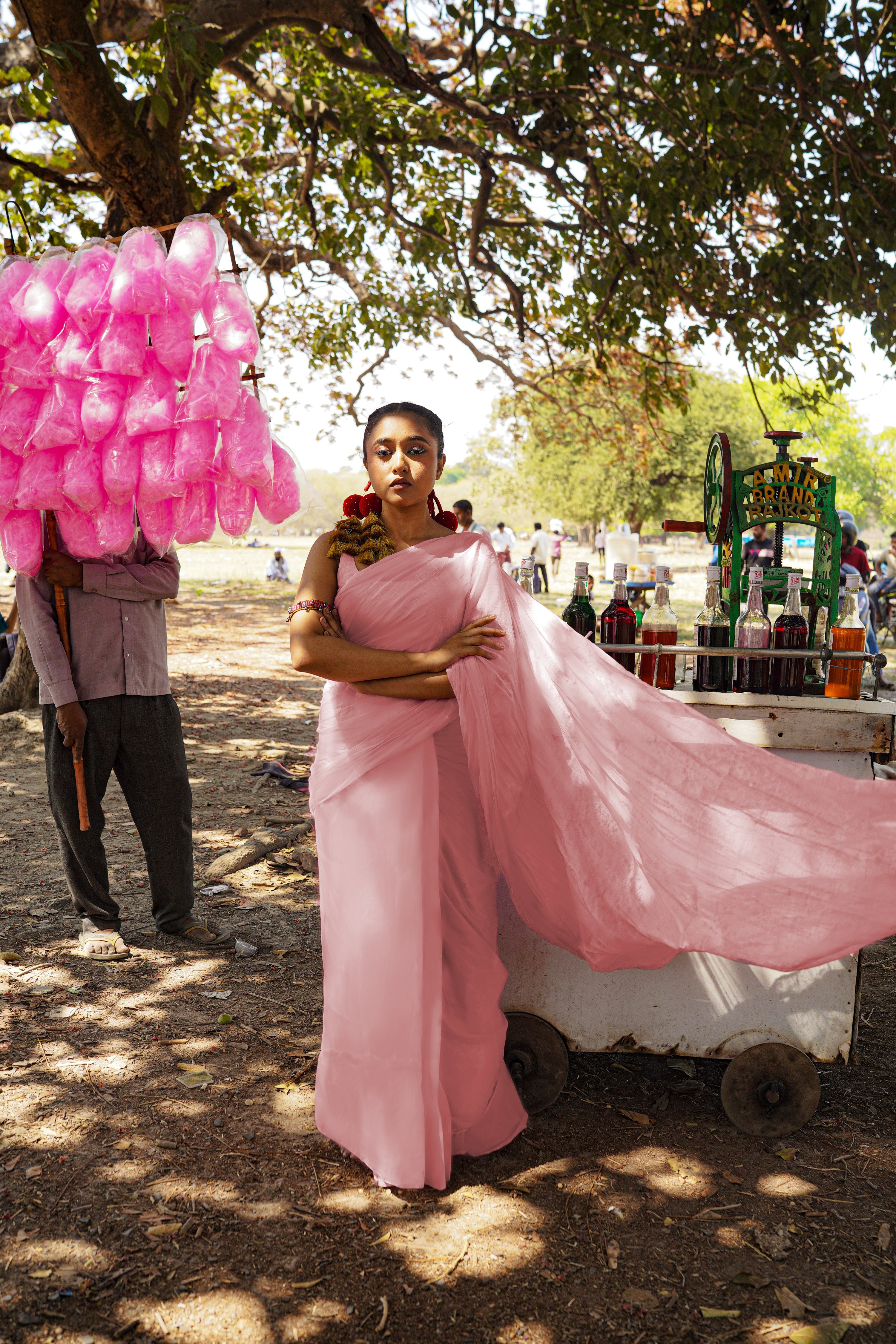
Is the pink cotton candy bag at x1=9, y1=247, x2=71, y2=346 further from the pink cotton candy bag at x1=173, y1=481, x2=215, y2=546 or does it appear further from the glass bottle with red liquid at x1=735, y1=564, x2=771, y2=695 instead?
the glass bottle with red liquid at x1=735, y1=564, x2=771, y2=695

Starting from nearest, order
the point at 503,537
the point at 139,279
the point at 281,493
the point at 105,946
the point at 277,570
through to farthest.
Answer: the point at 139,279
the point at 281,493
the point at 105,946
the point at 503,537
the point at 277,570

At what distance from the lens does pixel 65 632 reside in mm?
3777

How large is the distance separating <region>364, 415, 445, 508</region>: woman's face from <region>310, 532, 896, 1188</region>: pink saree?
0.49 feet

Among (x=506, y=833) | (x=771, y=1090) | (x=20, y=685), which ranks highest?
(x=506, y=833)

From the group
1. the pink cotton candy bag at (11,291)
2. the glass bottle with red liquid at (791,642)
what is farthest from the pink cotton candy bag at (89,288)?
the glass bottle with red liquid at (791,642)

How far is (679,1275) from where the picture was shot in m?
2.22

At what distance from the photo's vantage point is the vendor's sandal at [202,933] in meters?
4.07

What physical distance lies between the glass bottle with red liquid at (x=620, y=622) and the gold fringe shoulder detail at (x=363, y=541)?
745mm

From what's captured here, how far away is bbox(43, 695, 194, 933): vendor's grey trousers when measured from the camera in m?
3.84

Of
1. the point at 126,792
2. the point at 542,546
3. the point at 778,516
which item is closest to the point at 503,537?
the point at 542,546

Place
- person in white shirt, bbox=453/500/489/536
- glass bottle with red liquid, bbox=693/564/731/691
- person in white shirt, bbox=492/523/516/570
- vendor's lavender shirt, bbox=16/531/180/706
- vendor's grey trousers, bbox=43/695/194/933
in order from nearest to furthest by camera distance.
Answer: glass bottle with red liquid, bbox=693/564/731/691
vendor's lavender shirt, bbox=16/531/180/706
vendor's grey trousers, bbox=43/695/194/933
person in white shirt, bbox=453/500/489/536
person in white shirt, bbox=492/523/516/570

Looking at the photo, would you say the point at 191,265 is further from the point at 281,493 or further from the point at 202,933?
the point at 202,933

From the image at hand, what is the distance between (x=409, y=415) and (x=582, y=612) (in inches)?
33.0

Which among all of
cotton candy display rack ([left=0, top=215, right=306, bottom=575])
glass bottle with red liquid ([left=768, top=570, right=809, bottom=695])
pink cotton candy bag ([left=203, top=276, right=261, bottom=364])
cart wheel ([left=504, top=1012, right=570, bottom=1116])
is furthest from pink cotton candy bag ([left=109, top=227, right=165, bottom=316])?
cart wheel ([left=504, top=1012, right=570, bottom=1116])
